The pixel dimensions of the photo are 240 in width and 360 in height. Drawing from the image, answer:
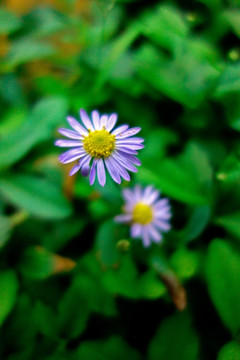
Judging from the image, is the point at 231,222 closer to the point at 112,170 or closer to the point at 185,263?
the point at 185,263

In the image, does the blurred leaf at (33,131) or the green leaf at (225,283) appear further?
the blurred leaf at (33,131)

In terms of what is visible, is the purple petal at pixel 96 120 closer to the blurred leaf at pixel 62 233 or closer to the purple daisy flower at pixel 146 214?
the purple daisy flower at pixel 146 214

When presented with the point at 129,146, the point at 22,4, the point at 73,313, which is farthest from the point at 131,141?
the point at 22,4

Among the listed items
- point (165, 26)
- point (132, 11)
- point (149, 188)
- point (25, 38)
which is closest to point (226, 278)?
point (149, 188)

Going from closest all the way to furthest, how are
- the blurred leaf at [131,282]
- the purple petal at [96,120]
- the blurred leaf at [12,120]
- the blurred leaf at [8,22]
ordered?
Result: 1. the purple petal at [96,120]
2. the blurred leaf at [131,282]
3. the blurred leaf at [12,120]
4. the blurred leaf at [8,22]

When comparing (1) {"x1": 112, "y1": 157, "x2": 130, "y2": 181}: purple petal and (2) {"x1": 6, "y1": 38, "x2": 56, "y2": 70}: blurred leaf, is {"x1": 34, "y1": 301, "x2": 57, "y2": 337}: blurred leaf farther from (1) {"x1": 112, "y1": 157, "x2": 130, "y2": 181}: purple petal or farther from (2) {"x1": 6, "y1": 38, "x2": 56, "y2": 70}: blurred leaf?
(2) {"x1": 6, "y1": 38, "x2": 56, "y2": 70}: blurred leaf

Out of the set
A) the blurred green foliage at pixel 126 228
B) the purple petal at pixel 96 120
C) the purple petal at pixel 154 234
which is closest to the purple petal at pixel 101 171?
the purple petal at pixel 96 120
